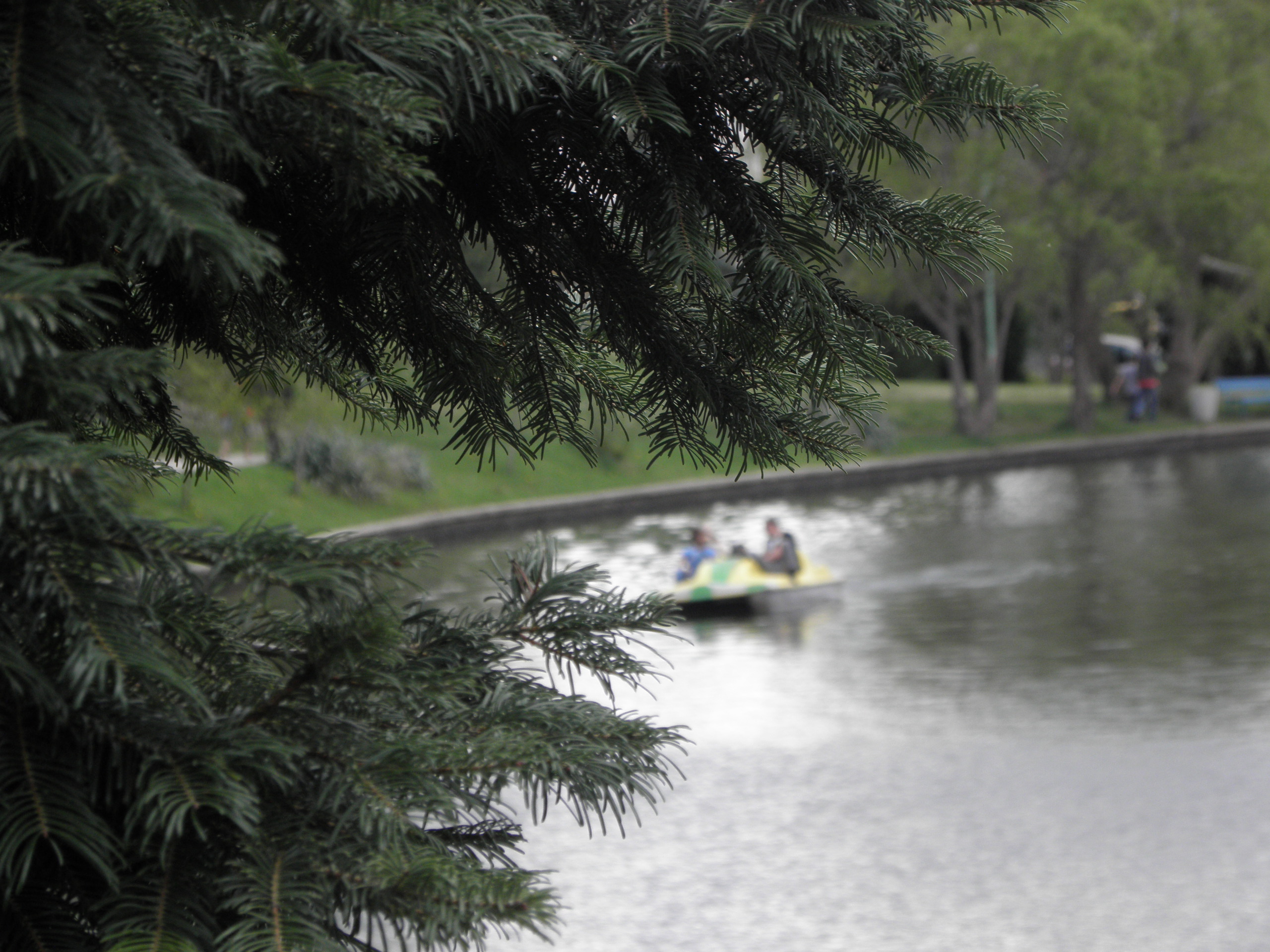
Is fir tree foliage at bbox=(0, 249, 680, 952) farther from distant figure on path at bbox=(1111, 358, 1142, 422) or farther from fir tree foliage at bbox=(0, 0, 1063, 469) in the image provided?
distant figure on path at bbox=(1111, 358, 1142, 422)

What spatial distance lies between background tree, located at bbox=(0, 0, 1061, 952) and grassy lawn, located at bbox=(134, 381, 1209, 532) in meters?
13.2

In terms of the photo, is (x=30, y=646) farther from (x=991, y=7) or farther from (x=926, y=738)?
(x=926, y=738)

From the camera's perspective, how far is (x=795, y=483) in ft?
87.7

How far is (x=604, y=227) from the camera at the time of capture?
69.5 inches

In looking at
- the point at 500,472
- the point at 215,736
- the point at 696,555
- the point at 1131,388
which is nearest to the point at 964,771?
the point at 696,555

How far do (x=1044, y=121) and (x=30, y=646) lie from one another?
4.34 feet

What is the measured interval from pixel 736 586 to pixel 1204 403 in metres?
26.7

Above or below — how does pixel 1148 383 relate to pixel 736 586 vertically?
above

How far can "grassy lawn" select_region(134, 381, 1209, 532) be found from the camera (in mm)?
21531

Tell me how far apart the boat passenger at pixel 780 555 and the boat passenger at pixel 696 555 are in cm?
66

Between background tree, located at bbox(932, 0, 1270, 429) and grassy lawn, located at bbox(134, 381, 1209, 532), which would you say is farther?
background tree, located at bbox(932, 0, 1270, 429)

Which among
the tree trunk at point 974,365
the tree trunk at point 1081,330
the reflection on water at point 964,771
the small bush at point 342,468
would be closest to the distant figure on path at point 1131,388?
the tree trunk at point 1081,330

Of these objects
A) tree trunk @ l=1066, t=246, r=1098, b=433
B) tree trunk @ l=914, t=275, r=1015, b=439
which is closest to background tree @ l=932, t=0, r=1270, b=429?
tree trunk @ l=1066, t=246, r=1098, b=433

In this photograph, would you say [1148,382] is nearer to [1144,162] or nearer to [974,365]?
[974,365]
